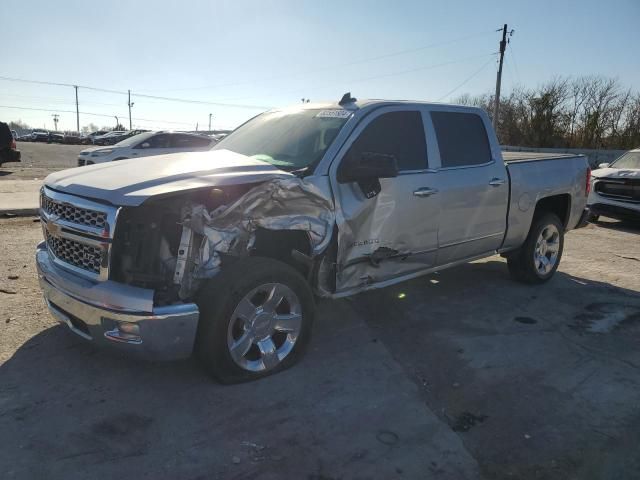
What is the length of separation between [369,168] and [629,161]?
410 inches

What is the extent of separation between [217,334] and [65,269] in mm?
1157

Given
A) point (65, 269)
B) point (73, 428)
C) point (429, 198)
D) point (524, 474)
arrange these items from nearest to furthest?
point (524, 474) → point (73, 428) → point (65, 269) → point (429, 198)

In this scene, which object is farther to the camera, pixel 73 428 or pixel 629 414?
pixel 629 414

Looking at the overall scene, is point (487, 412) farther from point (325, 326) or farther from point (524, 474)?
point (325, 326)

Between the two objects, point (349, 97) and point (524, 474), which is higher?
point (349, 97)

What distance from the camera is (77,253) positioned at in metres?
3.27

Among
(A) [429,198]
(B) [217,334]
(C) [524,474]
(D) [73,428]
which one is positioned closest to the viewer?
(C) [524,474]

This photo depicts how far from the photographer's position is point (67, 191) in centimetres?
332

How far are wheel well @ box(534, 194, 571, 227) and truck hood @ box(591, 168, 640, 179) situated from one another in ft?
17.3

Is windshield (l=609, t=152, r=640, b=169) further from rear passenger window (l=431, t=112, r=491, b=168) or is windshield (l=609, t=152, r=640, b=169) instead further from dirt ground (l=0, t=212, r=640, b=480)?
rear passenger window (l=431, t=112, r=491, b=168)

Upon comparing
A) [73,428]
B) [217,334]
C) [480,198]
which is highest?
[480,198]

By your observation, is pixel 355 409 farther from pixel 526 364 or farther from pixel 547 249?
pixel 547 249

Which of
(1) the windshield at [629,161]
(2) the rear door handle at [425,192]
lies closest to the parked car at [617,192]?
(1) the windshield at [629,161]

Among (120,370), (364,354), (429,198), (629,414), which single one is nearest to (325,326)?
(364,354)
